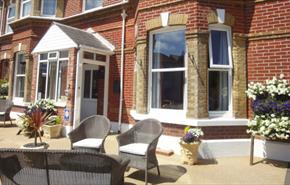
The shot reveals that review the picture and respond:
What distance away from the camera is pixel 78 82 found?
8359mm

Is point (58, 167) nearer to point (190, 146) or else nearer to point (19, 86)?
point (190, 146)

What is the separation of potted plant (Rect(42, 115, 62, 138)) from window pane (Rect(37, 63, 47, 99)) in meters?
1.58

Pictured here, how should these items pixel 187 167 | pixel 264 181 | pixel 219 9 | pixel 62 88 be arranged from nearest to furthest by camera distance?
pixel 264 181, pixel 187 167, pixel 219 9, pixel 62 88

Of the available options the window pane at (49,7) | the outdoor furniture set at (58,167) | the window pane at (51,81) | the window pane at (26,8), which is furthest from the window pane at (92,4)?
the outdoor furniture set at (58,167)

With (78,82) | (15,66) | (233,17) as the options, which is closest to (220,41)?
(233,17)

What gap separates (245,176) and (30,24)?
10.6m

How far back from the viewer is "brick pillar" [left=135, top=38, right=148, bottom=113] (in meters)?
7.38

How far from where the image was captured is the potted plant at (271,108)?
547 cm

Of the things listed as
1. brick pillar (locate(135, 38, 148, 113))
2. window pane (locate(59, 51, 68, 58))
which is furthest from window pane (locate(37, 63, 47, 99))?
brick pillar (locate(135, 38, 148, 113))

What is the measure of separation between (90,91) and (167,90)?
399 centimetres

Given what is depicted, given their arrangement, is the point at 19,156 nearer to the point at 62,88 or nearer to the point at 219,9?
the point at 219,9

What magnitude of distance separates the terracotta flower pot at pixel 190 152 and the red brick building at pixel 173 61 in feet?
2.33

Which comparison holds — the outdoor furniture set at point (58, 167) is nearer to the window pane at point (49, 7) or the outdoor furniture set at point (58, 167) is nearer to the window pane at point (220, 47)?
the window pane at point (220, 47)

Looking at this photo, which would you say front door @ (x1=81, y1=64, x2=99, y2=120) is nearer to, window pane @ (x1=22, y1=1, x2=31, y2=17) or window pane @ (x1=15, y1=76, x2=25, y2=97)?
window pane @ (x1=15, y1=76, x2=25, y2=97)
